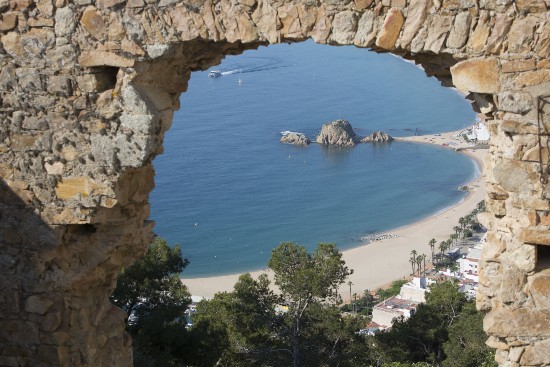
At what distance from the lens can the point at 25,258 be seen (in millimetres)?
4801

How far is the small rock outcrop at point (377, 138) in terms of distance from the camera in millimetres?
56031

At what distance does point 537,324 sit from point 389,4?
5.85ft

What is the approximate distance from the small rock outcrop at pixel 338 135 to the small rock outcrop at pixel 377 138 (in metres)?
0.70

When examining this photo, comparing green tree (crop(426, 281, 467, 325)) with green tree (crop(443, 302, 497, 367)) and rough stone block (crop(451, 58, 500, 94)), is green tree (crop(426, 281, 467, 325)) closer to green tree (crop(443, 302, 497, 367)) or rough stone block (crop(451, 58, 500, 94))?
green tree (crop(443, 302, 497, 367))

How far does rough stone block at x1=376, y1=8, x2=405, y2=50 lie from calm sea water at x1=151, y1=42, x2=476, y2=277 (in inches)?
1248

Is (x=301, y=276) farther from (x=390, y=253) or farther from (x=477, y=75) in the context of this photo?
(x=390, y=253)

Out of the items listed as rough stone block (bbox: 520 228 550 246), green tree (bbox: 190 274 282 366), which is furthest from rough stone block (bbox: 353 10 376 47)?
green tree (bbox: 190 274 282 366)

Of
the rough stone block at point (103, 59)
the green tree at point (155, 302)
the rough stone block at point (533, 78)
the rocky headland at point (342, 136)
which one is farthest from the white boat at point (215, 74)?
the rough stone block at point (533, 78)

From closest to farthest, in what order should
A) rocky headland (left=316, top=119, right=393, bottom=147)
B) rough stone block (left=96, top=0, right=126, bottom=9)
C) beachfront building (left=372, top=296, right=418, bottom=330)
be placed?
rough stone block (left=96, top=0, right=126, bottom=9), beachfront building (left=372, top=296, right=418, bottom=330), rocky headland (left=316, top=119, right=393, bottom=147)

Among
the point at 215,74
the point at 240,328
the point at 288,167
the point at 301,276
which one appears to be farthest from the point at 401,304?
the point at 215,74

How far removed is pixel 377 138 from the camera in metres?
56.2

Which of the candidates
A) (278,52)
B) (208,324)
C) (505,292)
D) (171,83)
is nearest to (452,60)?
(505,292)

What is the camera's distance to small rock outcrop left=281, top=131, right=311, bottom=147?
55.0m

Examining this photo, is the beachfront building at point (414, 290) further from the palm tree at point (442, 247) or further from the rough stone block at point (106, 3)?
the rough stone block at point (106, 3)
